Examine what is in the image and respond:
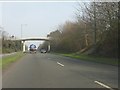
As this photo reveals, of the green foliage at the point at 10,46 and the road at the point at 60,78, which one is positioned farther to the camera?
the green foliage at the point at 10,46

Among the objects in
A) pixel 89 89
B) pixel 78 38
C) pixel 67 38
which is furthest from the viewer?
pixel 67 38

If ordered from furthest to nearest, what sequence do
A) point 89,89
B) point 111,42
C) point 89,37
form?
point 89,37 < point 111,42 < point 89,89

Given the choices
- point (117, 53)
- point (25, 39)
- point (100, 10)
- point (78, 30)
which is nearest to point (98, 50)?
point (100, 10)

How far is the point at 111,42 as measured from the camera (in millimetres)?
47375

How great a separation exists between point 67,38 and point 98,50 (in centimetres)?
4827

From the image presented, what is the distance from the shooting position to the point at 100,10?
178 ft

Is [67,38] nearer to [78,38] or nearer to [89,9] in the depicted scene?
[78,38]

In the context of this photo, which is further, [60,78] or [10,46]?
[10,46]

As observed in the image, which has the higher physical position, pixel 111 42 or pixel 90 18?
pixel 90 18

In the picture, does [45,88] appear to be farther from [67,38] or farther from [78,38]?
[67,38]

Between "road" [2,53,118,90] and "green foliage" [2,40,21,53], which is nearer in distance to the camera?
"road" [2,53,118,90]

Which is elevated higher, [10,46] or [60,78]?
[60,78]

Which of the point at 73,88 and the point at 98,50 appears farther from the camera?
the point at 98,50

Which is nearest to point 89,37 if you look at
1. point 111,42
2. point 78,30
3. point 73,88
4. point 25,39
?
point 78,30
